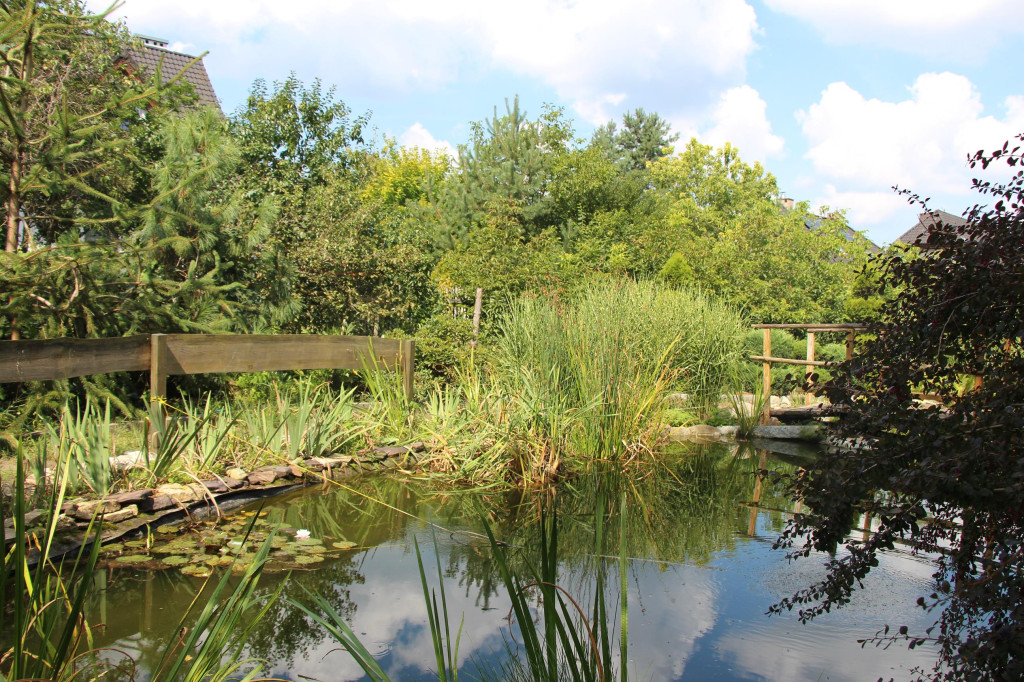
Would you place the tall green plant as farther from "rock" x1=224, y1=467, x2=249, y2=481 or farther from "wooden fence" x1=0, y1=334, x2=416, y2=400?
"rock" x1=224, y1=467, x2=249, y2=481

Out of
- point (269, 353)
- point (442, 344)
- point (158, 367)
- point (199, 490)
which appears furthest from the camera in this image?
point (442, 344)

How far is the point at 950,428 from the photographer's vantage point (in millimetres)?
2129

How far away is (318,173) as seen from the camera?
39.0 ft

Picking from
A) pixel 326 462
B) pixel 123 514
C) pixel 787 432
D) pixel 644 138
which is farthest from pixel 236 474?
pixel 644 138

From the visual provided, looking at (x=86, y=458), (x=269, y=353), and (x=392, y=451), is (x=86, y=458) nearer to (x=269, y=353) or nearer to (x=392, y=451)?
(x=269, y=353)

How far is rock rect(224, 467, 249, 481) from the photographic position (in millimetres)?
4891

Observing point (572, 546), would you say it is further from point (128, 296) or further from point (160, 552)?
point (128, 296)

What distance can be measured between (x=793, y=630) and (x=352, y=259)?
7668mm

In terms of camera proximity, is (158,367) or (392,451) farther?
(392,451)

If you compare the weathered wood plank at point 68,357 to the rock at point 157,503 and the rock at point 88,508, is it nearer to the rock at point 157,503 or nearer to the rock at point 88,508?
the rock at point 88,508

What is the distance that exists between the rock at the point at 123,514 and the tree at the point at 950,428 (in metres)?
3.34

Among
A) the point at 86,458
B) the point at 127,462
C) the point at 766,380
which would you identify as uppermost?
the point at 766,380

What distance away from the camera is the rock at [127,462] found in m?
4.44

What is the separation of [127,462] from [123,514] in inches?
36.7
